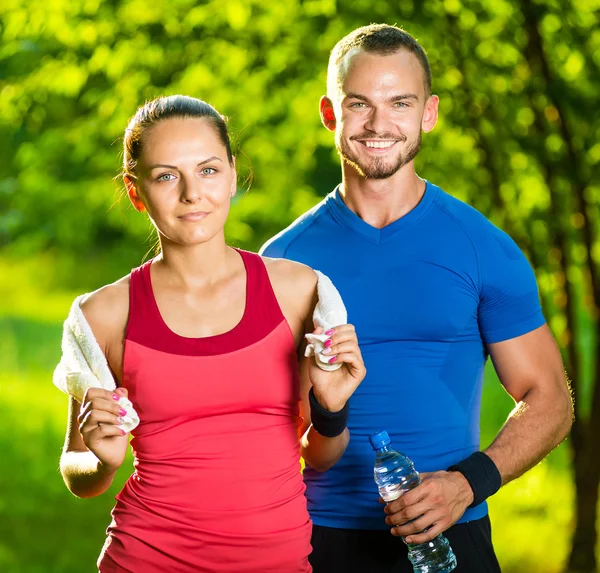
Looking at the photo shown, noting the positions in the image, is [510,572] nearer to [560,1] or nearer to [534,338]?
[560,1]

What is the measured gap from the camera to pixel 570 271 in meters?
4.73

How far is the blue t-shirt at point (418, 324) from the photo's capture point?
242 centimetres

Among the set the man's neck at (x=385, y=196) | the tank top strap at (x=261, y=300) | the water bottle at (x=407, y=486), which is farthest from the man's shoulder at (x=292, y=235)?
the water bottle at (x=407, y=486)

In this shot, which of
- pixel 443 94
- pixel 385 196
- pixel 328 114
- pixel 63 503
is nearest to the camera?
pixel 385 196

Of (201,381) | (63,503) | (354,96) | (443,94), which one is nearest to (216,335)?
(201,381)

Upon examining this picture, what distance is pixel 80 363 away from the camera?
2.00 meters

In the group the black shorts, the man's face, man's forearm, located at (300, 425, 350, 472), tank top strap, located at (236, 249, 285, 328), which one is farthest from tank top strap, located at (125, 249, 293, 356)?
the black shorts

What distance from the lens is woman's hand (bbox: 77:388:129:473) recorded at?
1858mm

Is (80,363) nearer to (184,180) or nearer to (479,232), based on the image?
(184,180)

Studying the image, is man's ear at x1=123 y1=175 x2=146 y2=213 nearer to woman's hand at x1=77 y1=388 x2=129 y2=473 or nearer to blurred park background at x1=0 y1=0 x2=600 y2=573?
woman's hand at x1=77 y1=388 x2=129 y2=473

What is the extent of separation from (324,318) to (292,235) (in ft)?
2.05

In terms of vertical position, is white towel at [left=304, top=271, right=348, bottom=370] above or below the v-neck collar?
below

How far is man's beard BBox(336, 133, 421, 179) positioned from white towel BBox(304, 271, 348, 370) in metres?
0.48

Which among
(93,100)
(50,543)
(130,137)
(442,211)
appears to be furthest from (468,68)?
(50,543)
